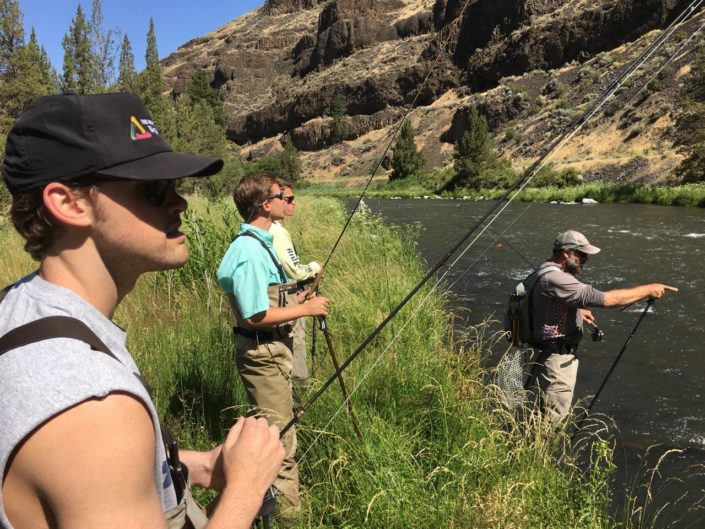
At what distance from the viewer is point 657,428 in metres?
5.50

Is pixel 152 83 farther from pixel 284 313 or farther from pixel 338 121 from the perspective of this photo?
pixel 338 121

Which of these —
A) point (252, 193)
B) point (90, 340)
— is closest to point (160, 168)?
point (90, 340)

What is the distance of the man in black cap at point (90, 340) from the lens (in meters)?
0.80

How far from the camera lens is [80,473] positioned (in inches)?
Answer: 31.4

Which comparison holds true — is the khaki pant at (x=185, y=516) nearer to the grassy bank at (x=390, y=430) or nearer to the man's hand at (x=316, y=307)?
the grassy bank at (x=390, y=430)

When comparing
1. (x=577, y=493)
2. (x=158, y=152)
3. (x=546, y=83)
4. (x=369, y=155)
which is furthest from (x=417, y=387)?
(x=369, y=155)

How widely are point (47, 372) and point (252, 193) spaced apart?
8.70ft

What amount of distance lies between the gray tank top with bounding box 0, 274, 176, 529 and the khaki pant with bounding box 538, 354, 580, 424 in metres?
4.27

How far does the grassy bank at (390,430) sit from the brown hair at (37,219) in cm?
181

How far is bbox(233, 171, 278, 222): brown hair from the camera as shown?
3.37 meters

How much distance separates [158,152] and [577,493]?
9.24ft

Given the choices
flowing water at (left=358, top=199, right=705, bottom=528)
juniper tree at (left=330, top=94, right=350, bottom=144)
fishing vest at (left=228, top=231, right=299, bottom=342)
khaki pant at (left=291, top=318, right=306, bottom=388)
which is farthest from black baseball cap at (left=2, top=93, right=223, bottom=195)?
juniper tree at (left=330, top=94, right=350, bottom=144)

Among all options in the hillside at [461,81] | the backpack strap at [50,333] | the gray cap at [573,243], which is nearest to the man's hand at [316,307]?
the hillside at [461,81]

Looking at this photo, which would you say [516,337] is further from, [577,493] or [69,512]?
[69,512]
